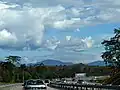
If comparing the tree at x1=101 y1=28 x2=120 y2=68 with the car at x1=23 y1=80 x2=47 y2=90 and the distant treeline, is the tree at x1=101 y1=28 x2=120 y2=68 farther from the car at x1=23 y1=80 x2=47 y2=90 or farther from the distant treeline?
the car at x1=23 y1=80 x2=47 y2=90

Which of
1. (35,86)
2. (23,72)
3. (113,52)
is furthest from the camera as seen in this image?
→ (23,72)

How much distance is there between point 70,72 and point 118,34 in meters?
69.6

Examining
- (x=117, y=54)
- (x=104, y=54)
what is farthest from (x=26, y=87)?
(x=104, y=54)

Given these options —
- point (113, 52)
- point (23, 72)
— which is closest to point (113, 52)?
point (113, 52)

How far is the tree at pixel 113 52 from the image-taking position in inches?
4508

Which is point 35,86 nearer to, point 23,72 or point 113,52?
point 113,52

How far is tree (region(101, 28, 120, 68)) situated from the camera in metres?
114

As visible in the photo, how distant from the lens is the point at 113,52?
11838 centimetres

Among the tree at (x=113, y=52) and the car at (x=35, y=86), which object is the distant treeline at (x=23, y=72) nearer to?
the tree at (x=113, y=52)

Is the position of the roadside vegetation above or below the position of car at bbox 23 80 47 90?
above

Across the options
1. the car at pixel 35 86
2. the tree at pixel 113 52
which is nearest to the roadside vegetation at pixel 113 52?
the tree at pixel 113 52

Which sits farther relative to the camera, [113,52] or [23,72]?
[23,72]

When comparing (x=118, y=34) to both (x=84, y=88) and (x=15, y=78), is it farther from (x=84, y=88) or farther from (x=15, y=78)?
(x=84, y=88)

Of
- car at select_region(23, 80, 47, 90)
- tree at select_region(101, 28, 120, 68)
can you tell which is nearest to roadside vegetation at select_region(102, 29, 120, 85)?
tree at select_region(101, 28, 120, 68)
